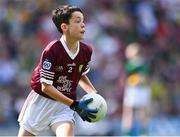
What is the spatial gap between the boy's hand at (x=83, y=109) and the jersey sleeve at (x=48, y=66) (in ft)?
1.06

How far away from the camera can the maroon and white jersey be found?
25.4ft

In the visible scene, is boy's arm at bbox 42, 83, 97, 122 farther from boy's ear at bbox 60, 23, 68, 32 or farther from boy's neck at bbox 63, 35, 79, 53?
boy's ear at bbox 60, 23, 68, 32

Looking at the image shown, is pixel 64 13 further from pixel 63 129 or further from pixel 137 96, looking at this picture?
pixel 137 96

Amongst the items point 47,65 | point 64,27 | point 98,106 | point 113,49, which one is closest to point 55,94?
point 47,65

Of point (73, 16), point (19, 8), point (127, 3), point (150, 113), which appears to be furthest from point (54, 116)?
point (127, 3)

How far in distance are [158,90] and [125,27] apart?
1.89 meters

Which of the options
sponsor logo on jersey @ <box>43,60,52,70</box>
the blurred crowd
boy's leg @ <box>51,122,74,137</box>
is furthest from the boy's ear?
the blurred crowd

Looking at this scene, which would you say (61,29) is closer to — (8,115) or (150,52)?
(8,115)

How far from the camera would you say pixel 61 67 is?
784 centimetres

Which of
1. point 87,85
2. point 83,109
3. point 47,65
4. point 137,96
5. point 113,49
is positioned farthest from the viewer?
point 113,49

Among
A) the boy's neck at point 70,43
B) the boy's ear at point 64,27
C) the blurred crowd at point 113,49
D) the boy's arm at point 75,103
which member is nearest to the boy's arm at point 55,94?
the boy's arm at point 75,103

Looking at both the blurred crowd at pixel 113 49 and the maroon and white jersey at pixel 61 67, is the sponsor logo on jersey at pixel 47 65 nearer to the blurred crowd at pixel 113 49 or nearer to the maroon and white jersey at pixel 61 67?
the maroon and white jersey at pixel 61 67

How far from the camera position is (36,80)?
7.98 m

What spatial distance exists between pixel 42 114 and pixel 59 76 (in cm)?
42
